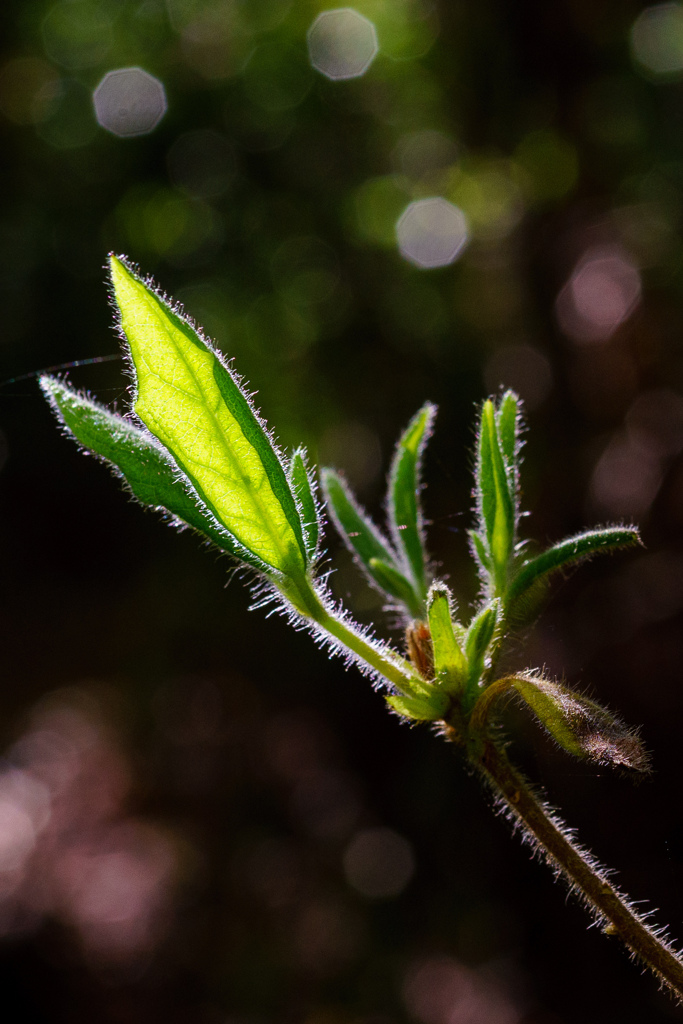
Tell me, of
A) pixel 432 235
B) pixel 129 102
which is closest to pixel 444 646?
pixel 432 235

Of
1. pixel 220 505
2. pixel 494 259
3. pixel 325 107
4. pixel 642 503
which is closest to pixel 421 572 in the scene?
pixel 220 505

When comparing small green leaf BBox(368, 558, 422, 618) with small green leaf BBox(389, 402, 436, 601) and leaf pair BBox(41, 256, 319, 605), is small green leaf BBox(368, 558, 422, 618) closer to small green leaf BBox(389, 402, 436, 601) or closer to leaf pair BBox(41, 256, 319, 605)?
small green leaf BBox(389, 402, 436, 601)

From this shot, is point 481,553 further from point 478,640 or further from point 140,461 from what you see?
point 140,461

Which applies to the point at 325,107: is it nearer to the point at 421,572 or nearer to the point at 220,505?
the point at 421,572

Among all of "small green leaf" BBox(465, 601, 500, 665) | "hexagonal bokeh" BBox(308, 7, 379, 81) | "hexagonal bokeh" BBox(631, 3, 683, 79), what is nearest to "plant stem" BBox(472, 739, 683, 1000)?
"small green leaf" BBox(465, 601, 500, 665)

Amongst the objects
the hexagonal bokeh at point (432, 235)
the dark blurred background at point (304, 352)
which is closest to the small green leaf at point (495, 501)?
the dark blurred background at point (304, 352)
